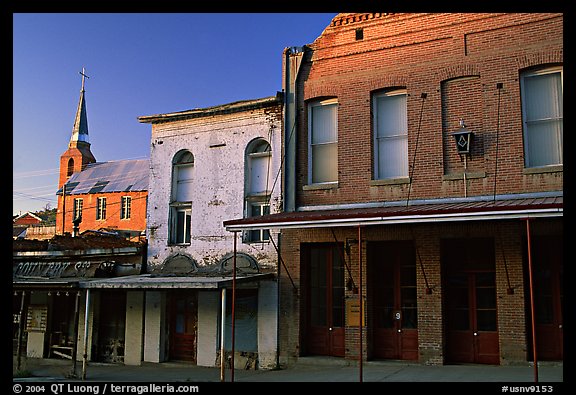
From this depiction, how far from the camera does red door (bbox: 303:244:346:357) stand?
47.7 feet

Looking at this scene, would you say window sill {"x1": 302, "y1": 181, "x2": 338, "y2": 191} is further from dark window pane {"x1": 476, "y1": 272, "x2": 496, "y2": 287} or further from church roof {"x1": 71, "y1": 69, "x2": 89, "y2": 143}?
church roof {"x1": 71, "y1": 69, "x2": 89, "y2": 143}

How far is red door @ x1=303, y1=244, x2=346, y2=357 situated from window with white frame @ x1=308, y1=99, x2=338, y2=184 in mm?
1907

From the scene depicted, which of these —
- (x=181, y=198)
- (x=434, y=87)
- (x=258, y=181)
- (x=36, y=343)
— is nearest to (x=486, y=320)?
(x=434, y=87)

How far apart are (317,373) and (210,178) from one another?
6.52m

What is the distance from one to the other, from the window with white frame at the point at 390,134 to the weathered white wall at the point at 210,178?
2760 millimetres

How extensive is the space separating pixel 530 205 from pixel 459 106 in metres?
4.59

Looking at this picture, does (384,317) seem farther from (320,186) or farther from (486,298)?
(320,186)

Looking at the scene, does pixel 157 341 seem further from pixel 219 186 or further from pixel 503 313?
pixel 503 313

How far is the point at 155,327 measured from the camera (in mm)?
16609

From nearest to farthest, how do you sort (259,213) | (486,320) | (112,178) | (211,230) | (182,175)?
(486,320)
(259,213)
(211,230)
(182,175)
(112,178)

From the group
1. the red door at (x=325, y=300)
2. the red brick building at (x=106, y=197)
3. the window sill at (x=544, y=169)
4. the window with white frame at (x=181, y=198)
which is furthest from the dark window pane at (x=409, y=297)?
the red brick building at (x=106, y=197)

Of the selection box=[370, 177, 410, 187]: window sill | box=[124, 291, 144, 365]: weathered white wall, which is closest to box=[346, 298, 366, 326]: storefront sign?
box=[370, 177, 410, 187]: window sill

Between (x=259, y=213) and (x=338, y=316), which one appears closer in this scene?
(x=338, y=316)

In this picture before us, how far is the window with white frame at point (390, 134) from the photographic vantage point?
47.7ft
